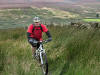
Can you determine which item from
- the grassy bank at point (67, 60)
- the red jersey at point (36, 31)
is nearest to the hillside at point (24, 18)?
the grassy bank at point (67, 60)

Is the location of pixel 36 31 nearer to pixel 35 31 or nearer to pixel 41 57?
pixel 35 31

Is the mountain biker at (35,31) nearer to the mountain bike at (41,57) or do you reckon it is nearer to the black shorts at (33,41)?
the black shorts at (33,41)

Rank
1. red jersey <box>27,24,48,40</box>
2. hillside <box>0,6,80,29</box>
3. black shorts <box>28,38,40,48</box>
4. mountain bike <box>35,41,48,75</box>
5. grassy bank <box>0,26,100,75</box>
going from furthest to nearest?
hillside <box>0,6,80,29</box>, red jersey <box>27,24,48,40</box>, black shorts <box>28,38,40,48</box>, mountain bike <box>35,41,48,75</box>, grassy bank <box>0,26,100,75</box>

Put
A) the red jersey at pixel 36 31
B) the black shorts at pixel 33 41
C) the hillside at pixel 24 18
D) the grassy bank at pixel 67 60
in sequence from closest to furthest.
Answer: the grassy bank at pixel 67 60 → the black shorts at pixel 33 41 → the red jersey at pixel 36 31 → the hillside at pixel 24 18

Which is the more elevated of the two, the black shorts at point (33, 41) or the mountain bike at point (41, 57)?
the black shorts at point (33, 41)

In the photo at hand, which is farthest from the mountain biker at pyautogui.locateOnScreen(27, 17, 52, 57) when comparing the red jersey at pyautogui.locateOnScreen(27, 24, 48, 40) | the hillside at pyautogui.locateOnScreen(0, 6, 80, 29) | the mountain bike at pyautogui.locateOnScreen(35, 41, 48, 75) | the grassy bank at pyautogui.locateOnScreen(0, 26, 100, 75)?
the hillside at pyautogui.locateOnScreen(0, 6, 80, 29)

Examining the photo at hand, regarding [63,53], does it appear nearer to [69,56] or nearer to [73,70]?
[69,56]

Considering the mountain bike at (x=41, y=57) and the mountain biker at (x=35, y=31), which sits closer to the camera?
the mountain bike at (x=41, y=57)

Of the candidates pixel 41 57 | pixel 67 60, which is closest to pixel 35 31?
pixel 41 57

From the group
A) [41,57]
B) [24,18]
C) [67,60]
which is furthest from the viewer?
[24,18]

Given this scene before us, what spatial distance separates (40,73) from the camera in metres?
7.09

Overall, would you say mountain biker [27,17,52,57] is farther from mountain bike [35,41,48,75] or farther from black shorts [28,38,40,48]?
mountain bike [35,41,48,75]

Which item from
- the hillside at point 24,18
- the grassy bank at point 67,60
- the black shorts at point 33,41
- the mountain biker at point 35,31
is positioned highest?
the mountain biker at point 35,31

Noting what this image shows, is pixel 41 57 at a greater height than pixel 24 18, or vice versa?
pixel 41 57
